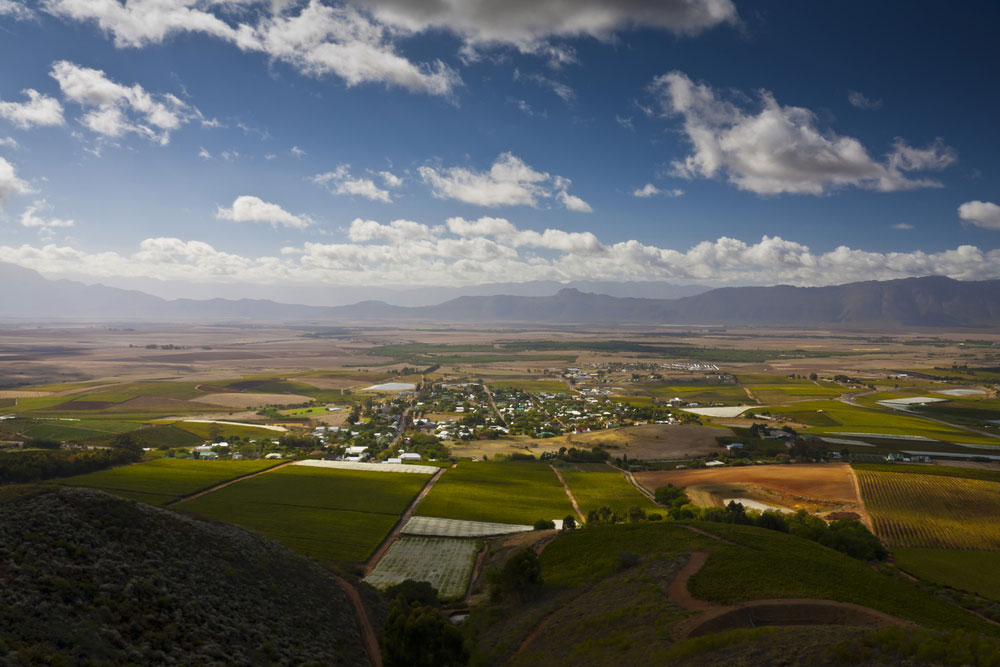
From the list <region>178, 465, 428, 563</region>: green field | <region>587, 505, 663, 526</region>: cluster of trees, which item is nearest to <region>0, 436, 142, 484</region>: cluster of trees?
<region>178, 465, 428, 563</region>: green field

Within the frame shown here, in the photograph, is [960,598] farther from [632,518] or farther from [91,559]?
[91,559]

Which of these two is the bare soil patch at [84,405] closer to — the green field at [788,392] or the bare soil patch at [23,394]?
the bare soil patch at [23,394]

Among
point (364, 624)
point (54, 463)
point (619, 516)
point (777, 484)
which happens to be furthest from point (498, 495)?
point (54, 463)

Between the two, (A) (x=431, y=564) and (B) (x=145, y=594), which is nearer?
(B) (x=145, y=594)

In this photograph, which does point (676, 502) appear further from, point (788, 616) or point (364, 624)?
point (364, 624)

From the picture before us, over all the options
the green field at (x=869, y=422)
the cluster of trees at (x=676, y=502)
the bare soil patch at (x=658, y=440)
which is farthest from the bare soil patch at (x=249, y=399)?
the green field at (x=869, y=422)

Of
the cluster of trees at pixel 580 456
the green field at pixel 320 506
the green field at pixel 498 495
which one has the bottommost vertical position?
the cluster of trees at pixel 580 456
